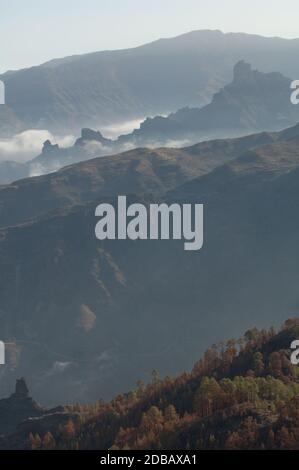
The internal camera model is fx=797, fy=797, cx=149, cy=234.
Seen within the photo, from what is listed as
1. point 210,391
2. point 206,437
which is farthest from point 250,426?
point 210,391

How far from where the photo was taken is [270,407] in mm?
159375

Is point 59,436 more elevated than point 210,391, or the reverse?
point 210,391
